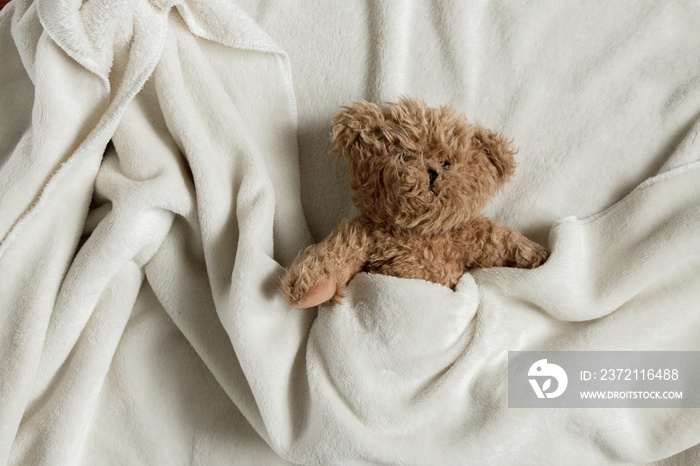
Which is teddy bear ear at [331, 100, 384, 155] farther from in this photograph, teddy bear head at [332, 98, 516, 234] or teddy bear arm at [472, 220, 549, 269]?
teddy bear arm at [472, 220, 549, 269]

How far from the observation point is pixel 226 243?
0.82m

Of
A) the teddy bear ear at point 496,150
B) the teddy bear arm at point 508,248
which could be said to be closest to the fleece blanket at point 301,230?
the teddy bear arm at point 508,248

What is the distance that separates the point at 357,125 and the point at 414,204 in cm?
13

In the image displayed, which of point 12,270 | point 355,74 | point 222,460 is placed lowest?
point 222,460

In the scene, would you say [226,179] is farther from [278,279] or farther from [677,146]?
[677,146]

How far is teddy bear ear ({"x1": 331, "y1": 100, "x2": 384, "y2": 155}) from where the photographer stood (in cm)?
74

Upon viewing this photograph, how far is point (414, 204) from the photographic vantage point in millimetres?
697

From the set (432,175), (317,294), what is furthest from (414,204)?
(317,294)

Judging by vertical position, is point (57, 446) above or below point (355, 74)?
below

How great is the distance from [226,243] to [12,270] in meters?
0.29

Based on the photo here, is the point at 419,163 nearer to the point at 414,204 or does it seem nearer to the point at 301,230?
the point at 414,204

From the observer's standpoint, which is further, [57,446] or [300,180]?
[300,180]

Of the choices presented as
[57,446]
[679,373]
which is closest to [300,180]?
[57,446]

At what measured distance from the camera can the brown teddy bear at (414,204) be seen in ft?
2.31
